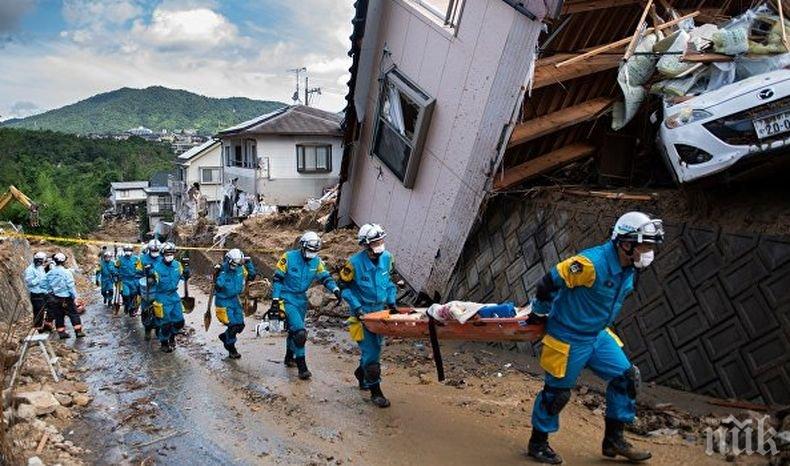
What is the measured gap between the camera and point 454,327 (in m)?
5.18

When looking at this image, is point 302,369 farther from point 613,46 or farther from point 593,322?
point 613,46

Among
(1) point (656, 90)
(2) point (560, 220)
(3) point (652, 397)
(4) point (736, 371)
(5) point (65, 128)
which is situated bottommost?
(3) point (652, 397)

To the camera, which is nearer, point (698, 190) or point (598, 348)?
point (598, 348)

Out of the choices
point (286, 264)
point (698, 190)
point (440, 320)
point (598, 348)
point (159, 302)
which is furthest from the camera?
point (159, 302)

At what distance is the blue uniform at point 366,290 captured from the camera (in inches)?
252

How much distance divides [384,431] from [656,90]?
5.74 m

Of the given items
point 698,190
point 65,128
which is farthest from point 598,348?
point 65,128

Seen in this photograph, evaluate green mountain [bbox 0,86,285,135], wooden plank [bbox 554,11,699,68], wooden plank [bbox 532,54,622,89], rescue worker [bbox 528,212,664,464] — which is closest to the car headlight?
wooden plank [bbox 554,11,699,68]

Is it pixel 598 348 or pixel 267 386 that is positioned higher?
pixel 598 348

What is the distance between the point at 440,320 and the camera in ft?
17.2

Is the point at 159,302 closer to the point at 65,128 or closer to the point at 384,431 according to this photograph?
the point at 384,431

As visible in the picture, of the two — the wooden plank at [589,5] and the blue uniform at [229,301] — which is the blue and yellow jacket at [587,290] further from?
the blue uniform at [229,301]

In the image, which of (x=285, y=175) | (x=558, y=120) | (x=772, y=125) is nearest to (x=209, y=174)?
(x=285, y=175)

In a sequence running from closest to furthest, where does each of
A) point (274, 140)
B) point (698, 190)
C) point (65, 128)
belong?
point (698, 190) → point (274, 140) → point (65, 128)
